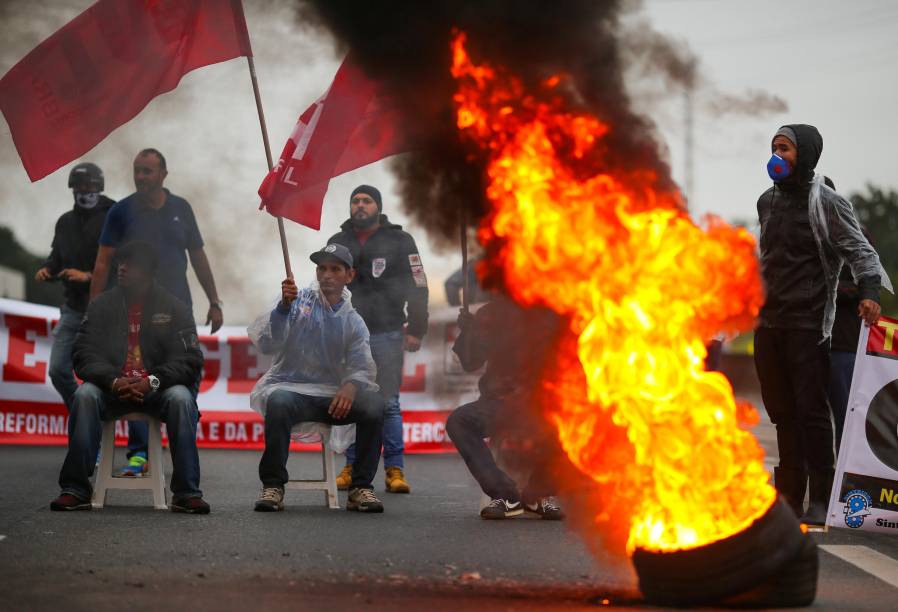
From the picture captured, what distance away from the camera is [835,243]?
24.9 feet

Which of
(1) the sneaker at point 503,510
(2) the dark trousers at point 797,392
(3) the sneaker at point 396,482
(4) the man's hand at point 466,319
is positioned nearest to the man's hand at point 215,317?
(3) the sneaker at point 396,482

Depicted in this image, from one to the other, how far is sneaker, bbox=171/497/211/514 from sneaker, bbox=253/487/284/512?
0.30m

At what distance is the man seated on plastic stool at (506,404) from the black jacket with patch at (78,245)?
11.6 ft

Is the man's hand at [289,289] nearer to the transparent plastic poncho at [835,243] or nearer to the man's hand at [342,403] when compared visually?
the man's hand at [342,403]

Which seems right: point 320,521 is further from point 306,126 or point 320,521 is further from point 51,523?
point 306,126

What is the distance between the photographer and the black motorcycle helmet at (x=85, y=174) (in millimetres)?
10367

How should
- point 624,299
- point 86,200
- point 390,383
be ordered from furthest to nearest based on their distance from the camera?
point 86,200
point 390,383
point 624,299

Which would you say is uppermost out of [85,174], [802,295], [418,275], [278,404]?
[85,174]

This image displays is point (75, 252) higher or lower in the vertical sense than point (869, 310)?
higher

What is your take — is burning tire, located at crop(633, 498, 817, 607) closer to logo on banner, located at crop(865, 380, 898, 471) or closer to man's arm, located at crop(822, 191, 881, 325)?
man's arm, located at crop(822, 191, 881, 325)

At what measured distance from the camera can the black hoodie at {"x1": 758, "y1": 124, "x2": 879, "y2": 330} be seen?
25.0 feet

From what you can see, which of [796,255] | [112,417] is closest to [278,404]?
[112,417]

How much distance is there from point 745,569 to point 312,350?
14.0 ft

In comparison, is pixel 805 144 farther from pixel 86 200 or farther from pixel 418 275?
pixel 86 200
